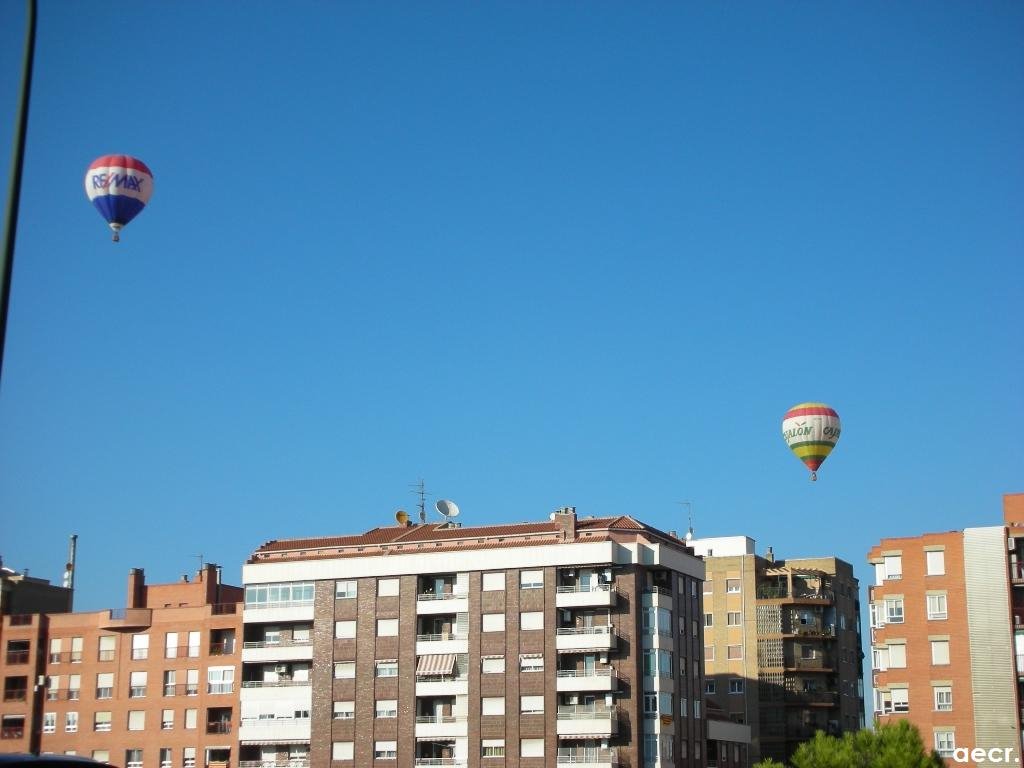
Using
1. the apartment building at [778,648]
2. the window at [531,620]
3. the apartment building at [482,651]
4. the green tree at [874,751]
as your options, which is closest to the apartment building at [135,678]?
the apartment building at [482,651]

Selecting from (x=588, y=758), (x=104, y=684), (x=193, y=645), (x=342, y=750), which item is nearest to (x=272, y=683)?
(x=342, y=750)

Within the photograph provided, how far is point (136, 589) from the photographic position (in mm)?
103625

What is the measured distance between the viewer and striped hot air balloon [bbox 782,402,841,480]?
91.2 metres

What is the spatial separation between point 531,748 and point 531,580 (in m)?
9.80

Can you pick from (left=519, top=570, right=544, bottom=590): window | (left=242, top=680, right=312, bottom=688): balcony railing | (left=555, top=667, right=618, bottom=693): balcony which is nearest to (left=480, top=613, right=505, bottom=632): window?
(left=519, top=570, right=544, bottom=590): window

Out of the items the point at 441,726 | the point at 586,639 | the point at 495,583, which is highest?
the point at 495,583

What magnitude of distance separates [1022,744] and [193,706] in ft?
168

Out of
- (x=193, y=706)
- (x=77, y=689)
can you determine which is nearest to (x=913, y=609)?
(x=193, y=706)

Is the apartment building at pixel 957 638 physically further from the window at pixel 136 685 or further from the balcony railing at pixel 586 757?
the window at pixel 136 685

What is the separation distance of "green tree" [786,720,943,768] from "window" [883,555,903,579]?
12478 millimetres

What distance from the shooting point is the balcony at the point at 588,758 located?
85.4 metres

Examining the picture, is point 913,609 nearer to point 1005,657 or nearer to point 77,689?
point 1005,657

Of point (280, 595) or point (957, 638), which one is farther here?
point (280, 595)

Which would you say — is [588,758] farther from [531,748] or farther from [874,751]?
[874,751]
